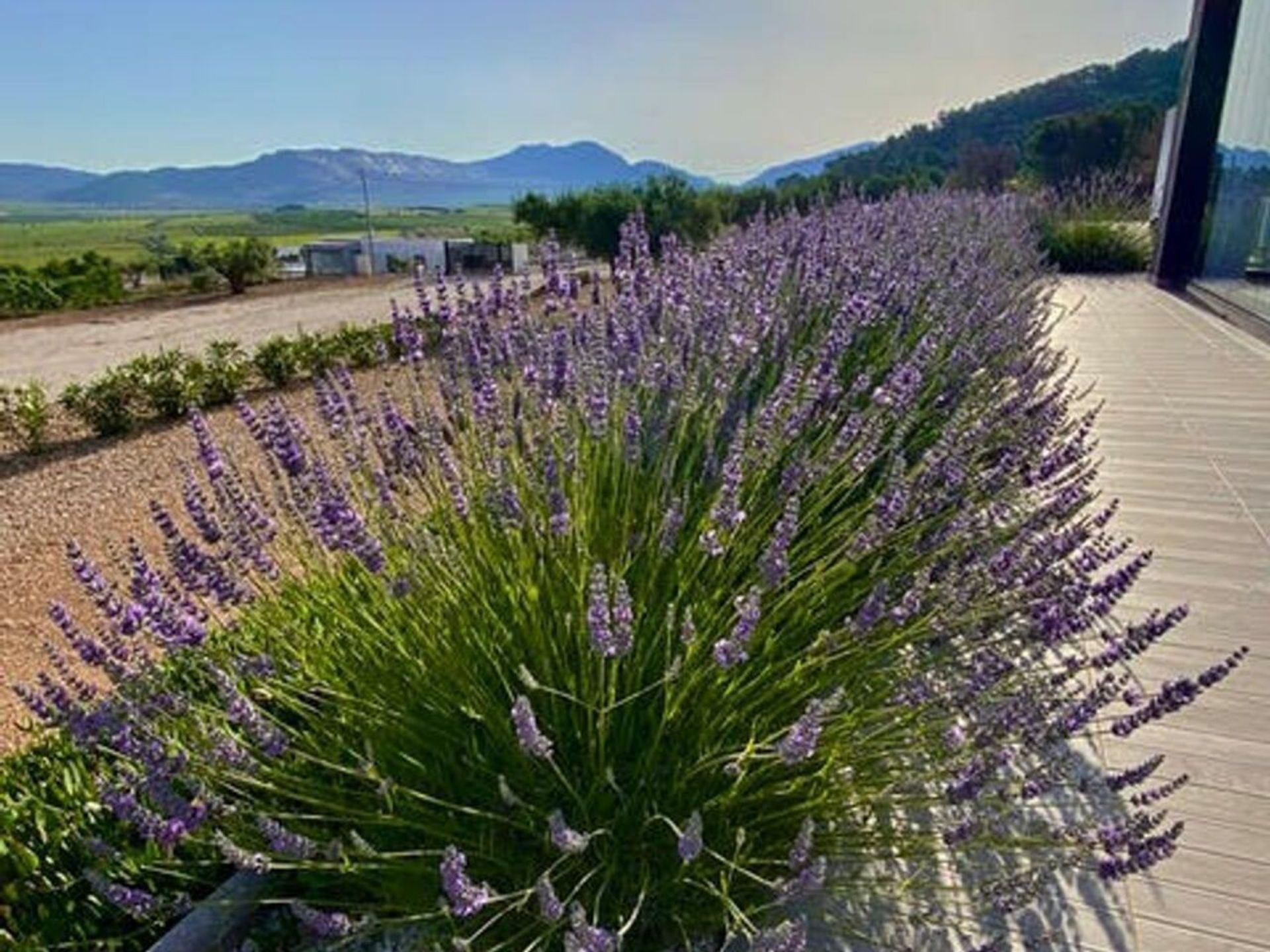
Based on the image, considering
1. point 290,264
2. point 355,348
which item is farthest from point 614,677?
point 290,264

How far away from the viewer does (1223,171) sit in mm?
9227

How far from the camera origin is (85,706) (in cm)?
145

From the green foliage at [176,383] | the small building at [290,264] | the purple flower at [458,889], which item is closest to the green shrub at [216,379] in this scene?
the green foliage at [176,383]

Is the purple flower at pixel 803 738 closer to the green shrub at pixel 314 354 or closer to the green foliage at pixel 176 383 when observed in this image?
the green foliage at pixel 176 383

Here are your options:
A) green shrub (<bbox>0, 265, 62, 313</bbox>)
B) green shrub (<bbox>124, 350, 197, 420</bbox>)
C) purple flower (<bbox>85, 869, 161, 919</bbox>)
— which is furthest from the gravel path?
purple flower (<bbox>85, 869, 161, 919</bbox>)

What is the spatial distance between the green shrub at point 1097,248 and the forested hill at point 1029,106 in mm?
26163

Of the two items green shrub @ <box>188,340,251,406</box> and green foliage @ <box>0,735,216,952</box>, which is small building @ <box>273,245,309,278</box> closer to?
green shrub @ <box>188,340,251,406</box>

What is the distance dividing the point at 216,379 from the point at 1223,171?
35.5 feet

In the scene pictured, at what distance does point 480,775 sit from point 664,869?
1.14 feet

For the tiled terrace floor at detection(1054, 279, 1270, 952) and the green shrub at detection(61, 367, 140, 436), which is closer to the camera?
the tiled terrace floor at detection(1054, 279, 1270, 952)

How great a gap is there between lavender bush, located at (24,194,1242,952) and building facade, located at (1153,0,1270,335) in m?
6.99

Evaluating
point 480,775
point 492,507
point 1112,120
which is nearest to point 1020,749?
point 480,775

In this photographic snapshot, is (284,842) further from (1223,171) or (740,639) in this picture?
(1223,171)

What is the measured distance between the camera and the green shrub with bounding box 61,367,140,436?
6.57 meters
